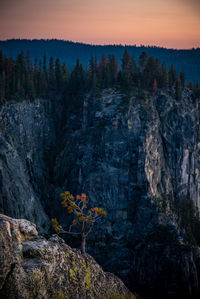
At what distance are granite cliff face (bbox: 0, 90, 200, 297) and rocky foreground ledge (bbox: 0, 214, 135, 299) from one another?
45622 mm

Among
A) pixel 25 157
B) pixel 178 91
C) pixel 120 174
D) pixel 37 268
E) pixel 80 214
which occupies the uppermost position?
pixel 178 91

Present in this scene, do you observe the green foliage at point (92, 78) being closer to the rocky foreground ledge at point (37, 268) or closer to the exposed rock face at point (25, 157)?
the exposed rock face at point (25, 157)

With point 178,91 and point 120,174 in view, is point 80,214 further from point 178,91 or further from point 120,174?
point 178,91

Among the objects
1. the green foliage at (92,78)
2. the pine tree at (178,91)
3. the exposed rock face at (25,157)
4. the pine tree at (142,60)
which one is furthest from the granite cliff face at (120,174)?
the pine tree at (142,60)

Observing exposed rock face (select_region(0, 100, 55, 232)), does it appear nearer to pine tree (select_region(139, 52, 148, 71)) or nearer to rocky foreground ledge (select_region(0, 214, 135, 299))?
→ pine tree (select_region(139, 52, 148, 71))

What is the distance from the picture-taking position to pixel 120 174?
81.2m

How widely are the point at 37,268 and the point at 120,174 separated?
64343 mm

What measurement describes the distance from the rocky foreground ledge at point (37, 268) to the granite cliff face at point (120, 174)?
45622 mm

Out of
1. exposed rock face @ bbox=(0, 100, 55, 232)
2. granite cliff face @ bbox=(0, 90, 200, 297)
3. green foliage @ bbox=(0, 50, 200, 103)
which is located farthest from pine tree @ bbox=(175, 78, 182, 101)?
exposed rock face @ bbox=(0, 100, 55, 232)

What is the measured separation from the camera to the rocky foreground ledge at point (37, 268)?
15.8 m

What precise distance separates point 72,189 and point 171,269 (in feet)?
102

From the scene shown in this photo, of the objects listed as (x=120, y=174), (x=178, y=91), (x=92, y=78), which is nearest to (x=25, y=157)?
(x=120, y=174)

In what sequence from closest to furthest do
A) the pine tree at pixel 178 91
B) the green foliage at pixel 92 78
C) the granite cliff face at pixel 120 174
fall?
the granite cliff face at pixel 120 174 < the green foliage at pixel 92 78 < the pine tree at pixel 178 91

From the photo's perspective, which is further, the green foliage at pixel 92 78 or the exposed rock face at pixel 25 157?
the green foliage at pixel 92 78
